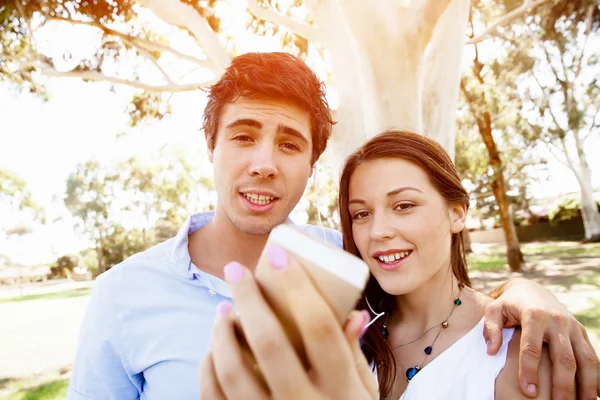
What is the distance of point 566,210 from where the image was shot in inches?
1070

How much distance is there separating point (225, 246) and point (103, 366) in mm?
710

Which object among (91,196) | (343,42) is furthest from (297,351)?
(91,196)

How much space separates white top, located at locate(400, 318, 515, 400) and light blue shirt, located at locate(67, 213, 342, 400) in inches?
33.7

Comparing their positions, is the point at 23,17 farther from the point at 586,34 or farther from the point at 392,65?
the point at 586,34

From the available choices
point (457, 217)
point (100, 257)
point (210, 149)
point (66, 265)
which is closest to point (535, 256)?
point (457, 217)

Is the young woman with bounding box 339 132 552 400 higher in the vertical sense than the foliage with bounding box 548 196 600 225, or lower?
lower

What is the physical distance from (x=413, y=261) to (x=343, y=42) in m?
4.30

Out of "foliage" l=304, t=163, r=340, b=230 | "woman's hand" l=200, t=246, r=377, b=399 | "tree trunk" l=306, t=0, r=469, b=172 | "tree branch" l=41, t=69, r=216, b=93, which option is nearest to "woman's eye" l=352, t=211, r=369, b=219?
"woman's hand" l=200, t=246, r=377, b=399

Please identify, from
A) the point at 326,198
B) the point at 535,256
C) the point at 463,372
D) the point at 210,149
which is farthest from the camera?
the point at 326,198

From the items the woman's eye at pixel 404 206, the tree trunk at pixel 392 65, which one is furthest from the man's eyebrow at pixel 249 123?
the tree trunk at pixel 392 65

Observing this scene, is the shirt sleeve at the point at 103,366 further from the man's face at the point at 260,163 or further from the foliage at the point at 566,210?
the foliage at the point at 566,210

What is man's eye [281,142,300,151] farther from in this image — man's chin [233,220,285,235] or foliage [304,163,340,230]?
foliage [304,163,340,230]

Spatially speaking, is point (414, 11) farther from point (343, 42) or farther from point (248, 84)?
point (248, 84)

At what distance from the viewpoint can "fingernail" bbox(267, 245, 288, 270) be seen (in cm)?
67
